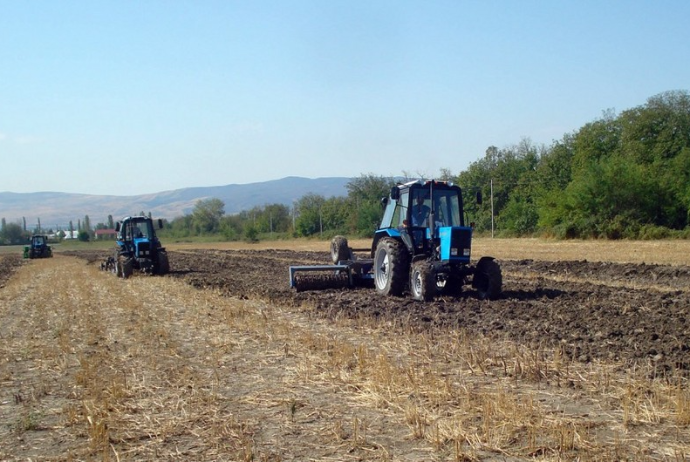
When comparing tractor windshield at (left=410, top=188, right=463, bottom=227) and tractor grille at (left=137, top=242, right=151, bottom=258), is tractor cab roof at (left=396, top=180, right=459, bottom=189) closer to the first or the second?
tractor windshield at (left=410, top=188, right=463, bottom=227)

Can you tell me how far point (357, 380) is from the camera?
21.9 ft

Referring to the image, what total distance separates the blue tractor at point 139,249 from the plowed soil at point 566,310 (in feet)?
15.3

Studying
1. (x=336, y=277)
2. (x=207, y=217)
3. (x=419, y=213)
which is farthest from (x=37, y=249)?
(x=207, y=217)

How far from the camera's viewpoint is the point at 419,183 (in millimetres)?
13039

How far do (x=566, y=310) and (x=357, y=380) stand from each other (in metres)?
5.36

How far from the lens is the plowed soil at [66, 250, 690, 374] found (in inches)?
310

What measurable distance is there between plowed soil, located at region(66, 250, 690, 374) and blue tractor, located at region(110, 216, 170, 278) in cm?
465

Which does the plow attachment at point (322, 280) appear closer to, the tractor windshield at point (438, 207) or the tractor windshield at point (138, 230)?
the tractor windshield at point (438, 207)

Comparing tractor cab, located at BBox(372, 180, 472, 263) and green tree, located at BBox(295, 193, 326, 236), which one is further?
green tree, located at BBox(295, 193, 326, 236)

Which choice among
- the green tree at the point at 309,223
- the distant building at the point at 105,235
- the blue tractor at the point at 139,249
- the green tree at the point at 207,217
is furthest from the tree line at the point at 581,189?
the distant building at the point at 105,235

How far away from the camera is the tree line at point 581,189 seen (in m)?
37.6

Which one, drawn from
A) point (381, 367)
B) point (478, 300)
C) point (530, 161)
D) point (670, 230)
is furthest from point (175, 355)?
point (530, 161)

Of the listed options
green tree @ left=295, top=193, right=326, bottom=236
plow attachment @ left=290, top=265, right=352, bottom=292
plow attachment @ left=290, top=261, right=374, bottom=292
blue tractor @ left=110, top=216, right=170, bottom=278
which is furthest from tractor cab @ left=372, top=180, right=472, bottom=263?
green tree @ left=295, top=193, right=326, bottom=236

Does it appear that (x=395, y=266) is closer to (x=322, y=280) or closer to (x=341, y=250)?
(x=322, y=280)
